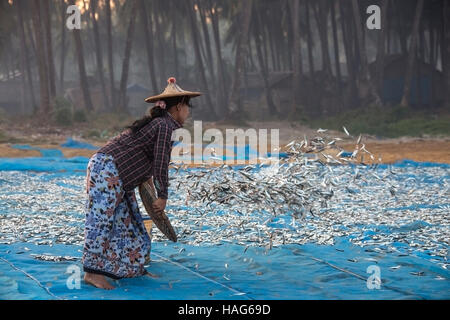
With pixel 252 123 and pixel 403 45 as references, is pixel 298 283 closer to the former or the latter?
pixel 252 123

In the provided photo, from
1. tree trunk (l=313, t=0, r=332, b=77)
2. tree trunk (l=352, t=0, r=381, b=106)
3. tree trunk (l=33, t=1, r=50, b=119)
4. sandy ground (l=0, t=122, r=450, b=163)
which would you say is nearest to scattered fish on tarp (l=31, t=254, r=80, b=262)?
sandy ground (l=0, t=122, r=450, b=163)

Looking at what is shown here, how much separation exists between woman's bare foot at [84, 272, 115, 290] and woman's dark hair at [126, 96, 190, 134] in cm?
97

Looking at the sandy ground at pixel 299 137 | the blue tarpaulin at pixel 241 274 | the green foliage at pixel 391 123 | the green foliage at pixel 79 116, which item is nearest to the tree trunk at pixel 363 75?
the green foliage at pixel 391 123

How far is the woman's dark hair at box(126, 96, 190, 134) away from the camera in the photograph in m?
4.07

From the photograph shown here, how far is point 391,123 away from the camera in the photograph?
18797 mm

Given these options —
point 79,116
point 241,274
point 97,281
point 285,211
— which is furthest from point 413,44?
point 97,281

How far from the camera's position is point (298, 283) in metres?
4.05

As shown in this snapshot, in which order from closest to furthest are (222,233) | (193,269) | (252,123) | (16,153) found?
(193,269)
(222,233)
(16,153)
(252,123)

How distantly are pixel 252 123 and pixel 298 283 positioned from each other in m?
18.1

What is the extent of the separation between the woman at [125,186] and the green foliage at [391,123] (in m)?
13.0

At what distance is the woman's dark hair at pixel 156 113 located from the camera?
13.3 feet

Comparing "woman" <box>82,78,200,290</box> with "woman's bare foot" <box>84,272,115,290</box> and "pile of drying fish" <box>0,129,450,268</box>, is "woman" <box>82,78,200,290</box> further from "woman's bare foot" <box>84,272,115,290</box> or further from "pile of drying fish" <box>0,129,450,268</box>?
"pile of drying fish" <box>0,129,450,268</box>

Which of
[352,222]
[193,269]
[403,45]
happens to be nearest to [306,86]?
[403,45]
